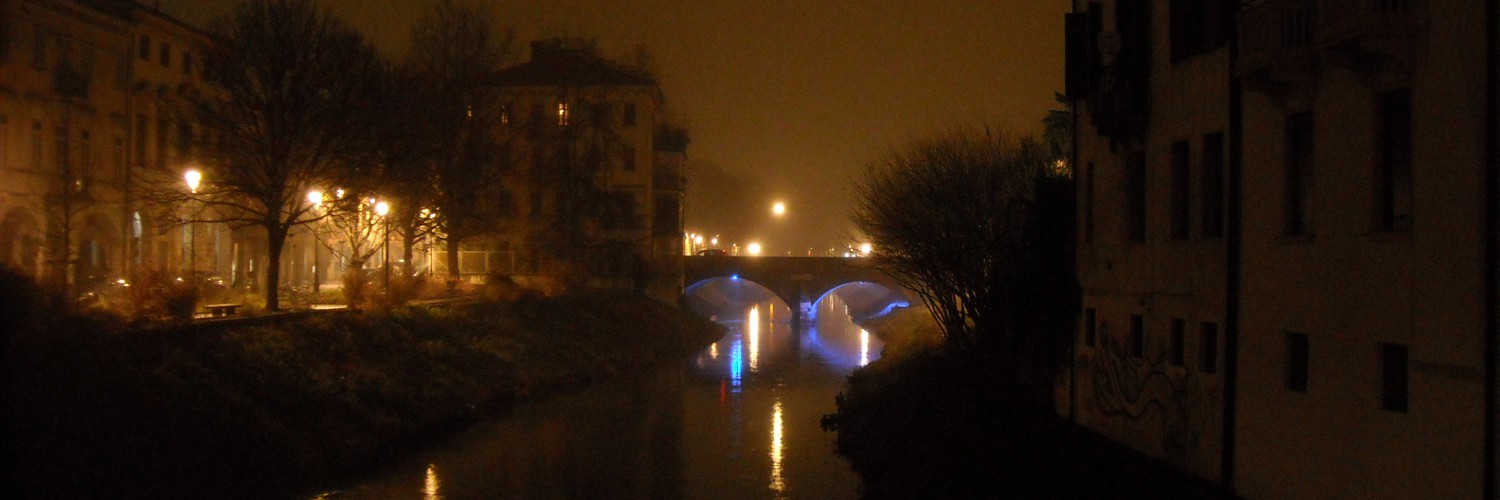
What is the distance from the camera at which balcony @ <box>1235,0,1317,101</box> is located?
12.7 m

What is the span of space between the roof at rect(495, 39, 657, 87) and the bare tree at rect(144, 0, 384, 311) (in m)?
30.0

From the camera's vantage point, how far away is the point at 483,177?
4988cm

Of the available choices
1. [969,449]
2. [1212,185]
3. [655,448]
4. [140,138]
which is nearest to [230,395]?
[655,448]

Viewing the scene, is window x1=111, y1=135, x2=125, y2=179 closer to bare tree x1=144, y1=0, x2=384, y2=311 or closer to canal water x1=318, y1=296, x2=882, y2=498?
bare tree x1=144, y1=0, x2=384, y2=311

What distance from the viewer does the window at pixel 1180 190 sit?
56.0 ft

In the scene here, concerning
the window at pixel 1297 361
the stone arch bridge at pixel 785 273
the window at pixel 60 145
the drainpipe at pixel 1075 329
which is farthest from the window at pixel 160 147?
the window at pixel 1297 361

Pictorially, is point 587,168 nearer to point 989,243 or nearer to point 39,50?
point 39,50

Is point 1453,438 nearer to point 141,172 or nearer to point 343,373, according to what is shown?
point 343,373

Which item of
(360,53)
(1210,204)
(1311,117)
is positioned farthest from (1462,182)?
(360,53)

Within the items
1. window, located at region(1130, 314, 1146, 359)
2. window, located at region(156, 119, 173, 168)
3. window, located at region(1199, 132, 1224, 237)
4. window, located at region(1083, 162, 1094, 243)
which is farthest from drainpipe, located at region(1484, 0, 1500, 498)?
window, located at region(156, 119, 173, 168)

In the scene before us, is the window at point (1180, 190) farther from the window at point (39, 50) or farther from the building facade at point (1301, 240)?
the window at point (39, 50)

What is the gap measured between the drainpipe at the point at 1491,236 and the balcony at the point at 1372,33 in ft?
3.21

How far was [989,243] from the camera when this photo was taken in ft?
97.9

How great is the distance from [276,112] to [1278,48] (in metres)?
26.1
